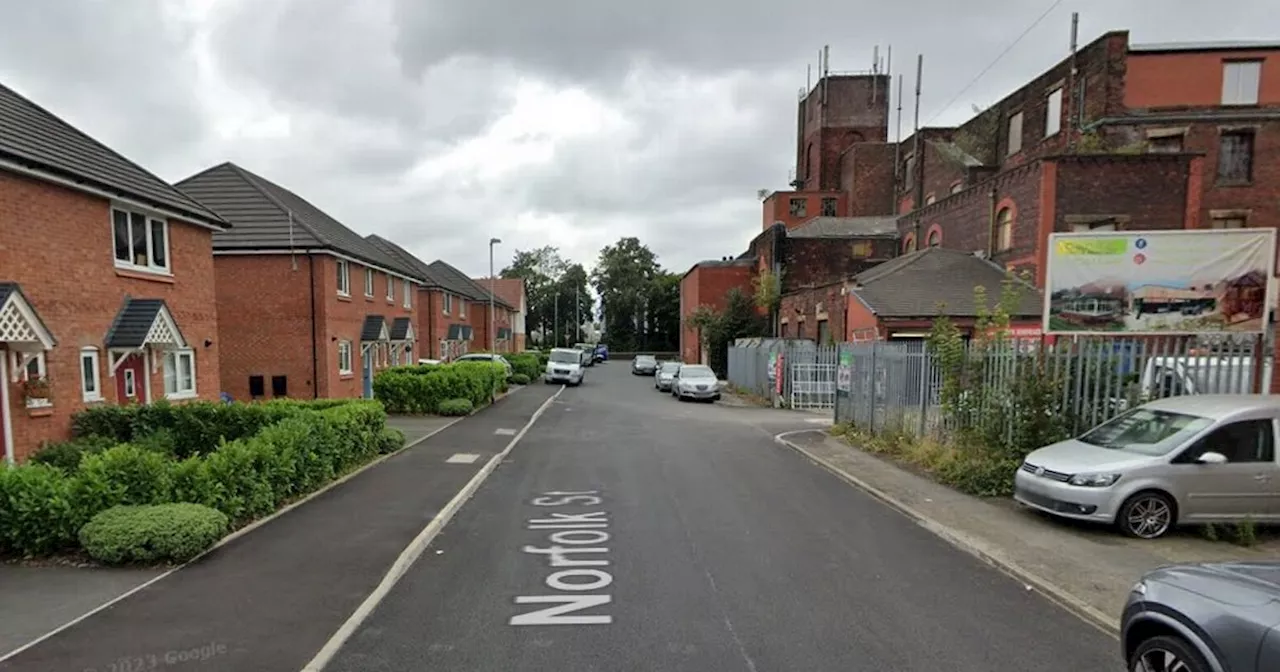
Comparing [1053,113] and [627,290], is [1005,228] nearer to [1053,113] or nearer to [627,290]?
[1053,113]

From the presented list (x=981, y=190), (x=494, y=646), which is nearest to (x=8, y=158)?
(x=494, y=646)

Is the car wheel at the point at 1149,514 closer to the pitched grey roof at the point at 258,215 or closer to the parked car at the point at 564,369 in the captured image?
the pitched grey roof at the point at 258,215

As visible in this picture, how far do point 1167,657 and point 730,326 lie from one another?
3752 centimetres

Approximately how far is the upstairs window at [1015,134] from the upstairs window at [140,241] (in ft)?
122

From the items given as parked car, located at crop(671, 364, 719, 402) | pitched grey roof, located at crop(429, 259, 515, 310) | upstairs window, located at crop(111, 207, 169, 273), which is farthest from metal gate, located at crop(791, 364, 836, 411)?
pitched grey roof, located at crop(429, 259, 515, 310)

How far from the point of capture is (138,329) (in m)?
11.2

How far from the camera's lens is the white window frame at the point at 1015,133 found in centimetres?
3241

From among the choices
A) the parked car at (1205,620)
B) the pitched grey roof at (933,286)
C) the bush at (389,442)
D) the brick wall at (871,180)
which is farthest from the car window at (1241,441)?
the brick wall at (871,180)

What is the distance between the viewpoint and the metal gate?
23.1m

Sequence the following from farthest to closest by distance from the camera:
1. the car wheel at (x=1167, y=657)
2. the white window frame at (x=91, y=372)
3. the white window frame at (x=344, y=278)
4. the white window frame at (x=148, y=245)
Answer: the white window frame at (x=344, y=278) < the white window frame at (x=148, y=245) < the white window frame at (x=91, y=372) < the car wheel at (x=1167, y=657)

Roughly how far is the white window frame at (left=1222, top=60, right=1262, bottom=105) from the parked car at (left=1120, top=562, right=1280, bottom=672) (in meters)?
37.2

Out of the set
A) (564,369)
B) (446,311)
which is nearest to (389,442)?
(564,369)

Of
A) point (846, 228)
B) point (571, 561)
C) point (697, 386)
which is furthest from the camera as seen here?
point (846, 228)

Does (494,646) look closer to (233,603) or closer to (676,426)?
(233,603)
